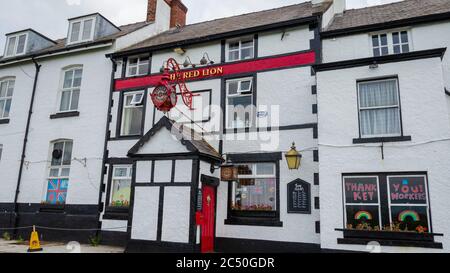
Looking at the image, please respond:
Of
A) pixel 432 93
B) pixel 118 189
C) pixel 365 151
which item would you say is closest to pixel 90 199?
pixel 118 189

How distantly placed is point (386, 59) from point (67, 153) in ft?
41.8

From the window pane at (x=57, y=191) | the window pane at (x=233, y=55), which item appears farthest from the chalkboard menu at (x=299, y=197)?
the window pane at (x=57, y=191)

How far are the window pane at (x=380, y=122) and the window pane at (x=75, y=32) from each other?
13.3 meters

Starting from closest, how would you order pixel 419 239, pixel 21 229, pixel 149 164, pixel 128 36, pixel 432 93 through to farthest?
1. pixel 419 239
2. pixel 432 93
3. pixel 149 164
4. pixel 21 229
5. pixel 128 36

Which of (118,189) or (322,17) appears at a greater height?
(322,17)

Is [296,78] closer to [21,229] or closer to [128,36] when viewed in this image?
[128,36]

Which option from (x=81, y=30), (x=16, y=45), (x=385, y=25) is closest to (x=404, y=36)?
(x=385, y=25)

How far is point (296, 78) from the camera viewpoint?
1129 centimetres

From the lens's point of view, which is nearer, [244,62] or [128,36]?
[244,62]

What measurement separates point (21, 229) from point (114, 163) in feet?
16.9

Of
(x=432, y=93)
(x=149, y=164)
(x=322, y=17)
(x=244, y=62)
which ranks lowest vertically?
(x=149, y=164)

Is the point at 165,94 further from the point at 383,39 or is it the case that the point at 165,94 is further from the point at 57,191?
the point at 383,39

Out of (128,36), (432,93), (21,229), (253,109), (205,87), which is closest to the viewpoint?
(432,93)

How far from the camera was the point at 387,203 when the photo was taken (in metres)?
9.09
